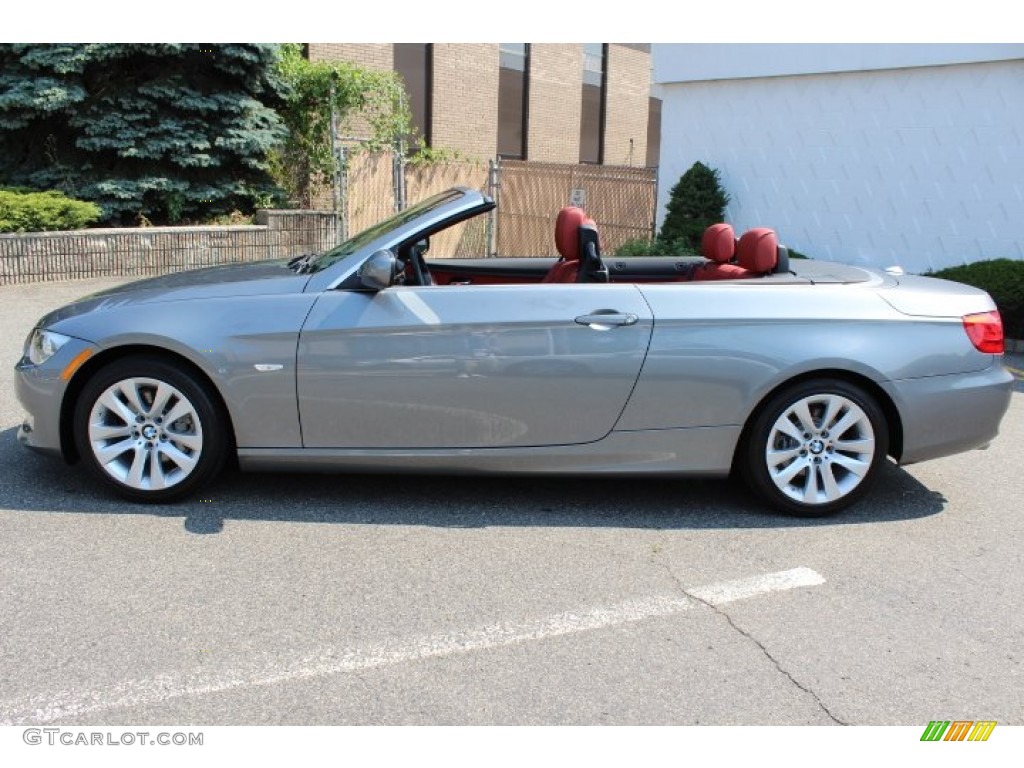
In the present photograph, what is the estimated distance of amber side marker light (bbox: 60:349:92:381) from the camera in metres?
4.62

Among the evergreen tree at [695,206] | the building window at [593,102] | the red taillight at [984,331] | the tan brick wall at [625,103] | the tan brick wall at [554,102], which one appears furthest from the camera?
the tan brick wall at [625,103]

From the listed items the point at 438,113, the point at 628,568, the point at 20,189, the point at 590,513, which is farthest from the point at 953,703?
the point at 438,113

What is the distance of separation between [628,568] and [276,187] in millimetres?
11903

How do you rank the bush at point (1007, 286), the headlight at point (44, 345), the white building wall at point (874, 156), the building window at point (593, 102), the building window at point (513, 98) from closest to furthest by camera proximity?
the headlight at point (44, 345)
the bush at point (1007, 286)
the white building wall at point (874, 156)
the building window at point (513, 98)
the building window at point (593, 102)

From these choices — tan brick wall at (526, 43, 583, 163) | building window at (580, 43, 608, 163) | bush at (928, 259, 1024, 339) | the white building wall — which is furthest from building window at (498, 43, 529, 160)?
bush at (928, 259, 1024, 339)

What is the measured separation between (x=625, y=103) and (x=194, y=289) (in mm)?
23201

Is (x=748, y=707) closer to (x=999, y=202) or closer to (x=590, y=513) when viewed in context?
(x=590, y=513)

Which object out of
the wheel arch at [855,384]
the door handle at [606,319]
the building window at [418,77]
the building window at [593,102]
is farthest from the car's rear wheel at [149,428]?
the building window at [593,102]

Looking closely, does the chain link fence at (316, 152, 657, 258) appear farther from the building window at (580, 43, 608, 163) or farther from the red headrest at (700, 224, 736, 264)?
the red headrest at (700, 224, 736, 264)

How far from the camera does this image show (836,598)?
13.0 feet

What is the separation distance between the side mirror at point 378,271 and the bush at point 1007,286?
23.6ft

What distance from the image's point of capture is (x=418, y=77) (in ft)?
67.2

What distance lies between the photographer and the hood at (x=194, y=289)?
15.6 ft

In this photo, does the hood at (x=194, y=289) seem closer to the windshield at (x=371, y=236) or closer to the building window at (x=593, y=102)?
the windshield at (x=371, y=236)
